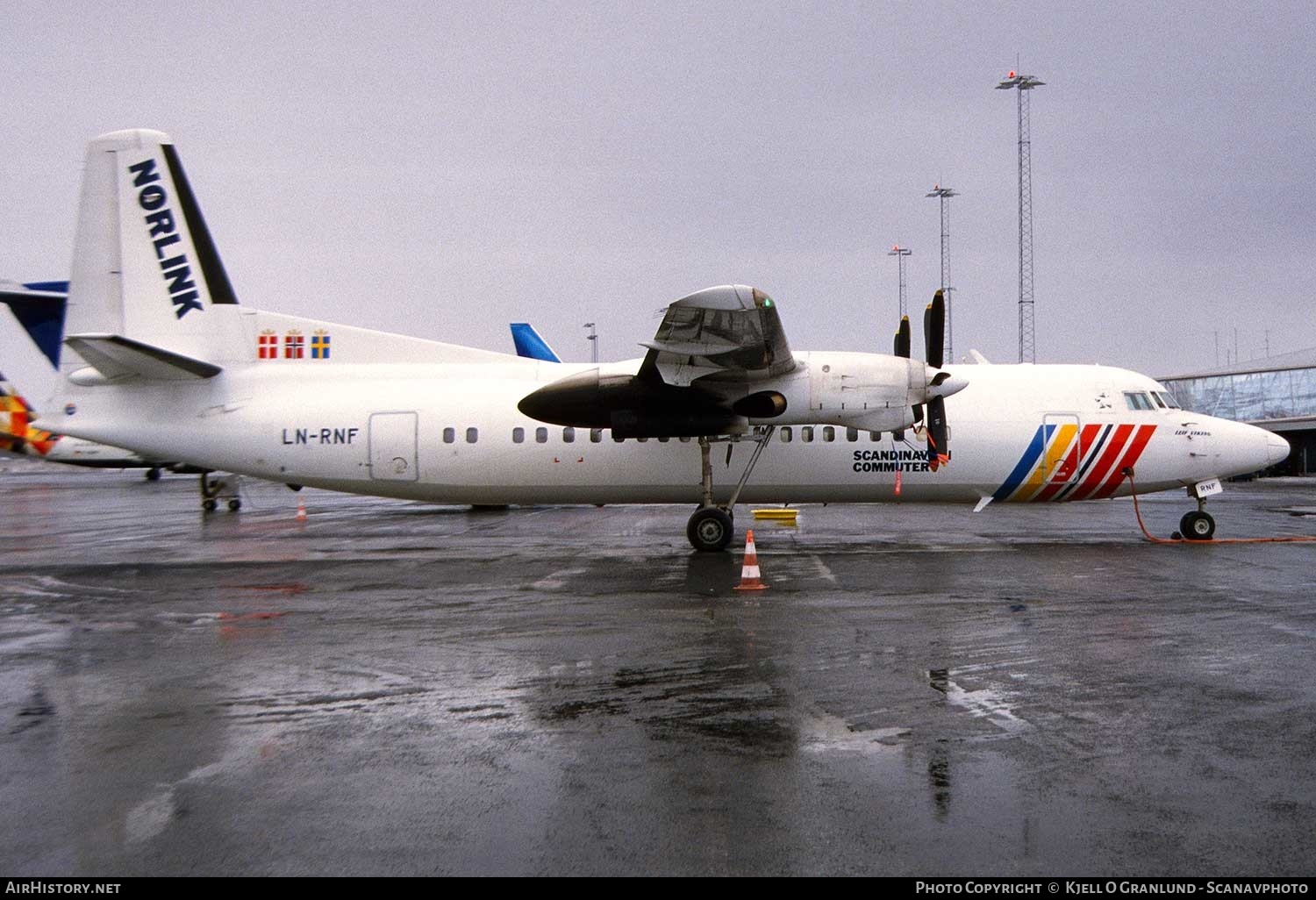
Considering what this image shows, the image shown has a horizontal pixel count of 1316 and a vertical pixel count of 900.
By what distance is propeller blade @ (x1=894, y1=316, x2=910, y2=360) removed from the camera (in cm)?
1667

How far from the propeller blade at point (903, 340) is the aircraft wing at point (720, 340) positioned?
2.18 metres

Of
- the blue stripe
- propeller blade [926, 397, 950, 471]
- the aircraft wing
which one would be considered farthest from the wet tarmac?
the blue stripe

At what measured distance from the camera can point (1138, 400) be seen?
731 inches

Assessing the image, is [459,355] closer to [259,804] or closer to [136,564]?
[136,564]

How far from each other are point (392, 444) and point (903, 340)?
9.36 metres

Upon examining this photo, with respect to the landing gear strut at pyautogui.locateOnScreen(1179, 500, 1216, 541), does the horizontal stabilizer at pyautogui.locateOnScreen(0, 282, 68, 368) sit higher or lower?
higher

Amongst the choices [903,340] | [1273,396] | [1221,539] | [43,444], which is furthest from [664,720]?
[1273,396]

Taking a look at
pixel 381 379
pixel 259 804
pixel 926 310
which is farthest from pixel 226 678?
pixel 926 310

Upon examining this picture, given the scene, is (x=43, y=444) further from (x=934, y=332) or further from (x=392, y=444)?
(x=934, y=332)

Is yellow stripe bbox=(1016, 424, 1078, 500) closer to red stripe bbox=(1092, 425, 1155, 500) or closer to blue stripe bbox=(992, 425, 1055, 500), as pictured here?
blue stripe bbox=(992, 425, 1055, 500)

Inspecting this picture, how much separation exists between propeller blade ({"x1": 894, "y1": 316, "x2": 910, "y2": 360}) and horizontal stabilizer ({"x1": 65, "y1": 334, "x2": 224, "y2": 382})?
481 inches

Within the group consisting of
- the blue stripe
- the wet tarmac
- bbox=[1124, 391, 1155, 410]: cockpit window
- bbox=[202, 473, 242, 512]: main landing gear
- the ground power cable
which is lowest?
the wet tarmac

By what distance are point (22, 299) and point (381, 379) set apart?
13.5 metres

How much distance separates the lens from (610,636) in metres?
9.66
